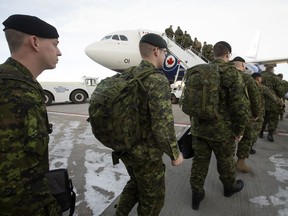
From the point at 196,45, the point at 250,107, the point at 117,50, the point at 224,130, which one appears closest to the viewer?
the point at 224,130

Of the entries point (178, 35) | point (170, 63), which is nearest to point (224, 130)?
point (170, 63)

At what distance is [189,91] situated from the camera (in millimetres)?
2590

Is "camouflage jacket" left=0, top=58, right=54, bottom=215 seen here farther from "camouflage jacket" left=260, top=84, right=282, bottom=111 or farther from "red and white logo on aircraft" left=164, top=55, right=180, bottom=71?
"red and white logo on aircraft" left=164, top=55, right=180, bottom=71

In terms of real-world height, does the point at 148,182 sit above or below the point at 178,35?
below

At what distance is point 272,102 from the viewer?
553 cm

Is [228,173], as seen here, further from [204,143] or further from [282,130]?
[282,130]

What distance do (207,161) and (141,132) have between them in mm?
1286

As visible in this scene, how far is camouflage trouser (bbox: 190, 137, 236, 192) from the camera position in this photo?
8.77ft

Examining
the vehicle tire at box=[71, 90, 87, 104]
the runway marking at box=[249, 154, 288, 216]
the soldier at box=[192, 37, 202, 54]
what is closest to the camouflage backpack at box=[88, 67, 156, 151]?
the runway marking at box=[249, 154, 288, 216]

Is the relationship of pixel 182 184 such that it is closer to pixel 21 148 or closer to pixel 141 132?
pixel 141 132

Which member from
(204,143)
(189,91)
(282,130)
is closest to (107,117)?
(189,91)

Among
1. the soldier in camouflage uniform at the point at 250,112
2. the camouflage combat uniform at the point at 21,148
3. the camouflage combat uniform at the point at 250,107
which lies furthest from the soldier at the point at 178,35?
the camouflage combat uniform at the point at 21,148

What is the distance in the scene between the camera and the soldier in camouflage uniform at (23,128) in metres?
1.01

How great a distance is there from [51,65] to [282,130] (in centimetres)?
743
